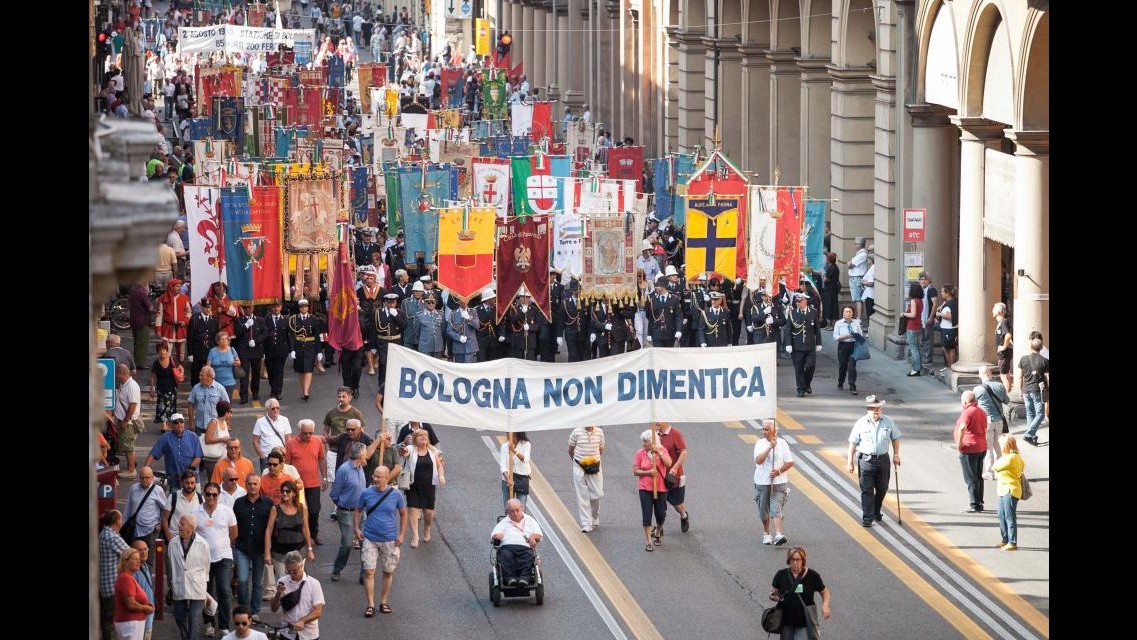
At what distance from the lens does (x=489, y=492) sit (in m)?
24.2

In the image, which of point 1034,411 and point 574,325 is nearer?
point 1034,411

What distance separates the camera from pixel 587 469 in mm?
22203

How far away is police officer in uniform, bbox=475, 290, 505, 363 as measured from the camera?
30.9 meters

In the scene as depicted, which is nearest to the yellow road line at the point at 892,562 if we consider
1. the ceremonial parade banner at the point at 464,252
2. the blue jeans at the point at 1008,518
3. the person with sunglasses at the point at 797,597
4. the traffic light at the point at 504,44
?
the blue jeans at the point at 1008,518

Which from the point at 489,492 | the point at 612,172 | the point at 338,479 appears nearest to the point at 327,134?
the point at 612,172

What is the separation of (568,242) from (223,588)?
1330 cm

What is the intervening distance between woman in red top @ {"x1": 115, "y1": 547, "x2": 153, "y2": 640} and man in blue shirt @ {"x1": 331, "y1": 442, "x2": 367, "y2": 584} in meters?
3.24

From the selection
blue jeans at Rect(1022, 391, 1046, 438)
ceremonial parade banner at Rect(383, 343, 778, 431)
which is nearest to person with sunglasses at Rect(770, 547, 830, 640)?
ceremonial parade banner at Rect(383, 343, 778, 431)

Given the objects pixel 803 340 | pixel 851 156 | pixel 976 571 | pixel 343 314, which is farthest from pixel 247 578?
pixel 851 156

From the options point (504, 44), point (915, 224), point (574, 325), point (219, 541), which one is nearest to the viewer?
point (219, 541)

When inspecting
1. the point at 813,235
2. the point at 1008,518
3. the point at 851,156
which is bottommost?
the point at 1008,518

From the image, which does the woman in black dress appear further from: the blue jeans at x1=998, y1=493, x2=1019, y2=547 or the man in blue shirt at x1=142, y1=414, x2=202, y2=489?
the blue jeans at x1=998, y1=493, x2=1019, y2=547

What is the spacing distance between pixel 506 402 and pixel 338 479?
1993 millimetres

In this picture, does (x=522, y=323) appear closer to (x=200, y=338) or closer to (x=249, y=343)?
(x=249, y=343)
